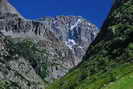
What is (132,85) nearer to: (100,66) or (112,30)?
(100,66)

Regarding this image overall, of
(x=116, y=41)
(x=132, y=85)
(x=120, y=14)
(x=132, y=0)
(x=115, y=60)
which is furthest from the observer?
(x=132, y=0)

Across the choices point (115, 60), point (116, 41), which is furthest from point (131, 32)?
point (115, 60)

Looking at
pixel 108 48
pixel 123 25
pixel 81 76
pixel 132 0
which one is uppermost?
pixel 132 0

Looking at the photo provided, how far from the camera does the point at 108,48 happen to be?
73.0 metres

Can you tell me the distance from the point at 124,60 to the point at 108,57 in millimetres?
9286

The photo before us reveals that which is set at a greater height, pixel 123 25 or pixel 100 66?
pixel 123 25

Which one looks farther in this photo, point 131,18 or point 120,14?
point 120,14

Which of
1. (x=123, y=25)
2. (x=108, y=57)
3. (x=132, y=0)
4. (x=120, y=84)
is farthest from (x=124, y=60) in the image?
(x=132, y=0)

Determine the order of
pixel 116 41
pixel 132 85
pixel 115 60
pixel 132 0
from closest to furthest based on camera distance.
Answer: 1. pixel 132 85
2. pixel 115 60
3. pixel 116 41
4. pixel 132 0

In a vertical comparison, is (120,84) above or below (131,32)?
below

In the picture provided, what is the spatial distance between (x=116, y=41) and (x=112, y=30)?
9936 mm

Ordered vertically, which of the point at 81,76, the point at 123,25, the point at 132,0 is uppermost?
the point at 132,0

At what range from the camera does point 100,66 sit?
6606 centimetres

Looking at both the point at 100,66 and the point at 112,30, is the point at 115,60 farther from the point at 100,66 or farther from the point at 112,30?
the point at 112,30
